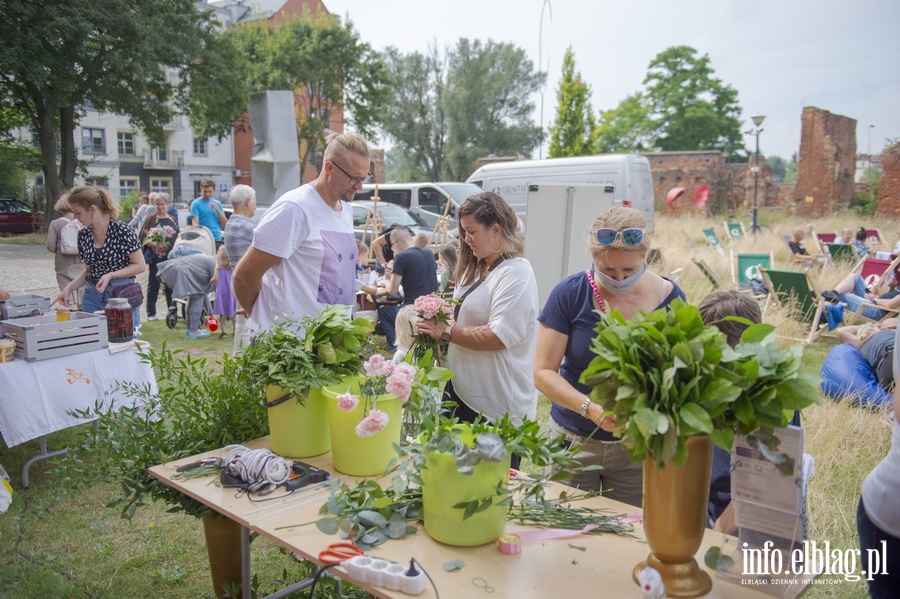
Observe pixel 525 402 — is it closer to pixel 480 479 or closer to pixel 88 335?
pixel 480 479

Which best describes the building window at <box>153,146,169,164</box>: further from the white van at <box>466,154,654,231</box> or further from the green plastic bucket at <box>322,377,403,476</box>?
the green plastic bucket at <box>322,377,403,476</box>

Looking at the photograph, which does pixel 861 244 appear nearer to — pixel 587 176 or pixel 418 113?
pixel 587 176

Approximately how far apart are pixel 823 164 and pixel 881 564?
2680 cm

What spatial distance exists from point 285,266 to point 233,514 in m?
1.13

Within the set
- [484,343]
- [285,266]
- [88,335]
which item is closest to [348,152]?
[285,266]

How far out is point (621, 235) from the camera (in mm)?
2076

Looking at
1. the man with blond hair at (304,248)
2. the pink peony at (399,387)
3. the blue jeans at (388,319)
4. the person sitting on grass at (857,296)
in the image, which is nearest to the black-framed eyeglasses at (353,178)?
the man with blond hair at (304,248)

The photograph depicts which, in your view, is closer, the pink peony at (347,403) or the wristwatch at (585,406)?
the pink peony at (347,403)

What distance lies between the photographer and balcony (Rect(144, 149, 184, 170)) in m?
38.3

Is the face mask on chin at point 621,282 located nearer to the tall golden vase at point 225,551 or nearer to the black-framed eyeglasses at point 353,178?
the black-framed eyeglasses at point 353,178

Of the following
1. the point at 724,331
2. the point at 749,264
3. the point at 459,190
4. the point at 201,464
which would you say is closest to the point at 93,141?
the point at 459,190

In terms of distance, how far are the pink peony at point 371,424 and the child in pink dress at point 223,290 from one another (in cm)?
619

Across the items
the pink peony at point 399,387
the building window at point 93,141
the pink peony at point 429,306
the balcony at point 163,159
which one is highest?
the building window at point 93,141

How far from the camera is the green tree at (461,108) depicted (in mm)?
40000
